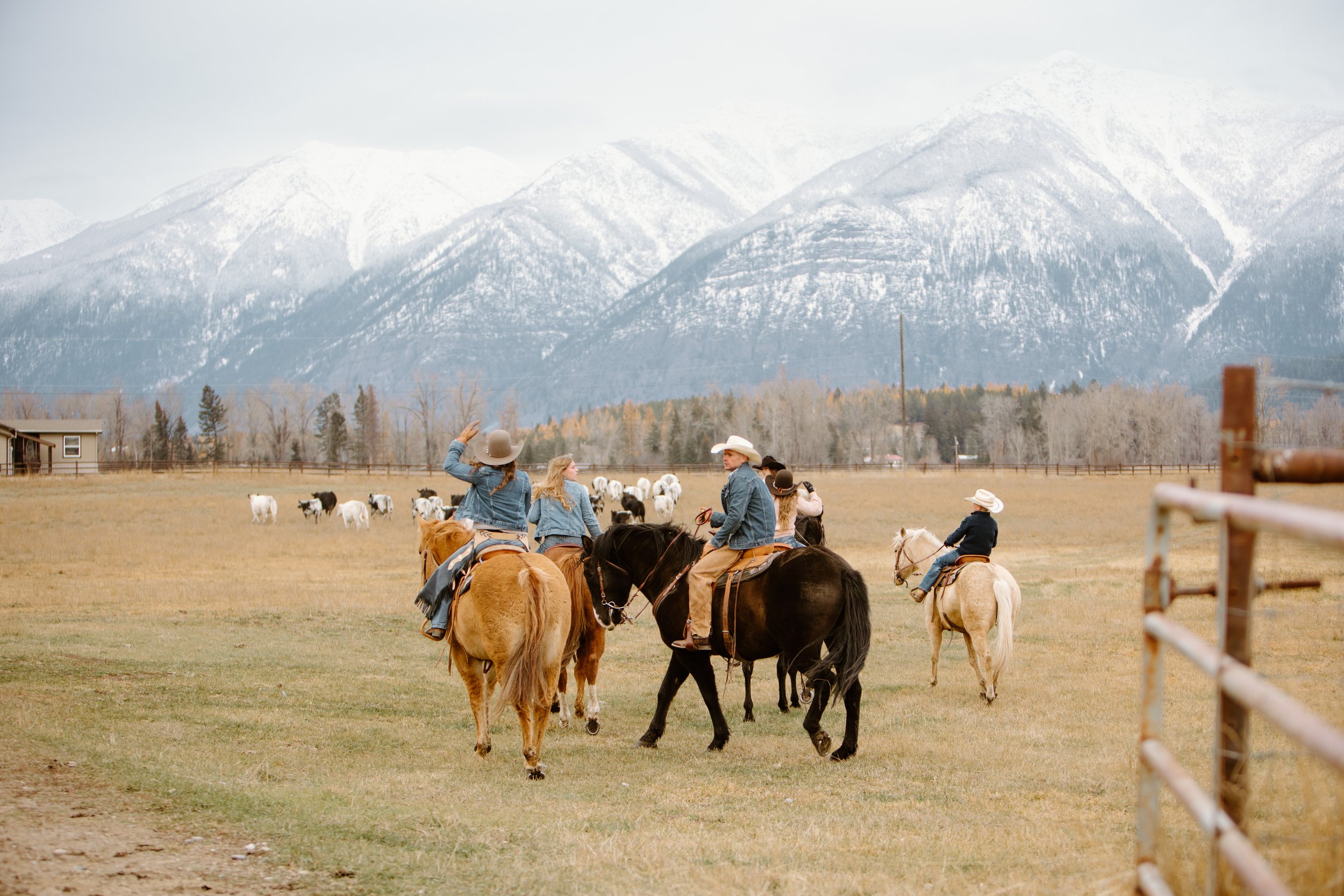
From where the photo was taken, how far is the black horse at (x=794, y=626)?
9203 millimetres

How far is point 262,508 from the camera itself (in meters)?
41.6

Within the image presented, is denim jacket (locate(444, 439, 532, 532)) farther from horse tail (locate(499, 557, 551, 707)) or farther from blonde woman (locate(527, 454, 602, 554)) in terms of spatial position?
blonde woman (locate(527, 454, 602, 554))

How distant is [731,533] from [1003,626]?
4.17m

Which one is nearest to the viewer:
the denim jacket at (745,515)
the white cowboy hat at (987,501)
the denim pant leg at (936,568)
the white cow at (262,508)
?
the denim jacket at (745,515)

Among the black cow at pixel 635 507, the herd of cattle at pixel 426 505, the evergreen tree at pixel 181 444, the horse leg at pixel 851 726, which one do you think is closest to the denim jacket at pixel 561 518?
the horse leg at pixel 851 726

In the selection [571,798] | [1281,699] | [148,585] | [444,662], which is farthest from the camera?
[148,585]

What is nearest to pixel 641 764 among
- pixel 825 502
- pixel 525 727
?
pixel 525 727

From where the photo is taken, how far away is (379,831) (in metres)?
6.32

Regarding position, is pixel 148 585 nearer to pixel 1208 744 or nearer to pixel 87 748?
pixel 87 748

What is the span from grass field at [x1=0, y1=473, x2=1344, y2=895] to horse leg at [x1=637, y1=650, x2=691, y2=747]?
0.24m

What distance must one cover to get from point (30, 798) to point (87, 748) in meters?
1.62

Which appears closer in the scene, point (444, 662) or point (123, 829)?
point (123, 829)

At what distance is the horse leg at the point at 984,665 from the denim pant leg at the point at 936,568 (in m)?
0.81

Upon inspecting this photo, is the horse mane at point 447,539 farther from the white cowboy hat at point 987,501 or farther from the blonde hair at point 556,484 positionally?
the white cowboy hat at point 987,501
